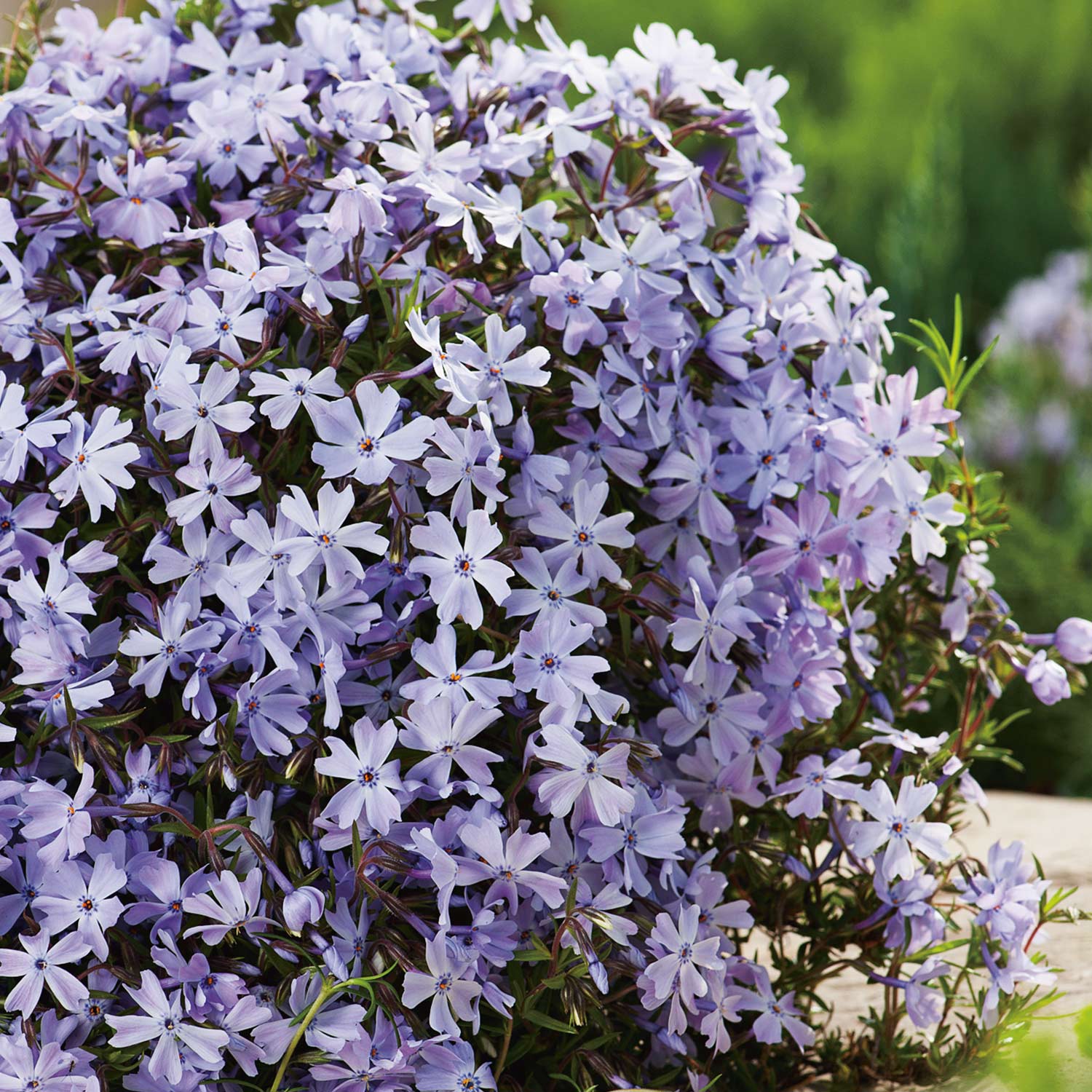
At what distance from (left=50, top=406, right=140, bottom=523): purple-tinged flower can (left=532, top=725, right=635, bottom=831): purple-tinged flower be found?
0.76 ft

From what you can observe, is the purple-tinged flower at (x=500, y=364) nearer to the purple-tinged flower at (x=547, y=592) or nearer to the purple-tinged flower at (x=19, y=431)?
the purple-tinged flower at (x=547, y=592)

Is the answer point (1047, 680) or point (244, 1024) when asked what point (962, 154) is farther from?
point (244, 1024)

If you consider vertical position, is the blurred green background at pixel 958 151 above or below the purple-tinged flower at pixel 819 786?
above

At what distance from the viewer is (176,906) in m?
0.59

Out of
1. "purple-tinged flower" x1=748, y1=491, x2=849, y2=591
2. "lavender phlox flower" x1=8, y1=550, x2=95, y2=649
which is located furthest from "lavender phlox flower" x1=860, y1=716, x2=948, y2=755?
"lavender phlox flower" x1=8, y1=550, x2=95, y2=649

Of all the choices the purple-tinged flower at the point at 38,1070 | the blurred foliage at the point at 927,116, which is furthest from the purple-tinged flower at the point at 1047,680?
the blurred foliage at the point at 927,116

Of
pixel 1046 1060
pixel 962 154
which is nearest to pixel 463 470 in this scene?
pixel 1046 1060

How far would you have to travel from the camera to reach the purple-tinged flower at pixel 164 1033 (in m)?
0.56

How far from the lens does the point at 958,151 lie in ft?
6.54

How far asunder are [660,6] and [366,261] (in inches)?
140

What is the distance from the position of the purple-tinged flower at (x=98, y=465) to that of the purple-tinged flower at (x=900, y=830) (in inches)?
16.0

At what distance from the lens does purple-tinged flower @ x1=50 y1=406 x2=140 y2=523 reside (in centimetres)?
60

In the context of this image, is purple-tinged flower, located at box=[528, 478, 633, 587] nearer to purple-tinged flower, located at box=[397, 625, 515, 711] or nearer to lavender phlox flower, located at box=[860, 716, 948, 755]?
purple-tinged flower, located at box=[397, 625, 515, 711]

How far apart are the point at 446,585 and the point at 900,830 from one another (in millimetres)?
286
